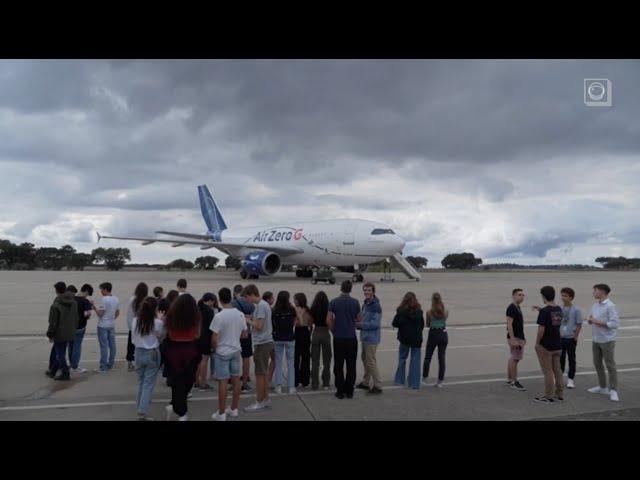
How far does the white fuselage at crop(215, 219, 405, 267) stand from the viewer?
3009cm

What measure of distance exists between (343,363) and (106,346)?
170 inches

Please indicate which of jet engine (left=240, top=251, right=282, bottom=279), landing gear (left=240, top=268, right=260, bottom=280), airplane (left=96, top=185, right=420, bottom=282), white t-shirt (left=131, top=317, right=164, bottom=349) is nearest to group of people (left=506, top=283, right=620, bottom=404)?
white t-shirt (left=131, top=317, right=164, bottom=349)

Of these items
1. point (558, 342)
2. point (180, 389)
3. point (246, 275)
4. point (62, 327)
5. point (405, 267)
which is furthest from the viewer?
point (405, 267)

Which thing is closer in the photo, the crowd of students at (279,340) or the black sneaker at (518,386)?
the crowd of students at (279,340)

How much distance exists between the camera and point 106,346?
8.38 meters

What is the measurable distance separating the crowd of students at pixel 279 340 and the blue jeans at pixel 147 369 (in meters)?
0.01

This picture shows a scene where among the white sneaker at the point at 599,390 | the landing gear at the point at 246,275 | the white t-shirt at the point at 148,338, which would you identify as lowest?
the white sneaker at the point at 599,390

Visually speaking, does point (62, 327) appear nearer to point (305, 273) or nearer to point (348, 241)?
point (348, 241)

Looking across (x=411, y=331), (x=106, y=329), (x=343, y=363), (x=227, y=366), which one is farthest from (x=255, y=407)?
(x=106, y=329)

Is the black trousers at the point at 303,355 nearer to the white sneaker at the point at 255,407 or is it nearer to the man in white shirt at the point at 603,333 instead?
the white sneaker at the point at 255,407

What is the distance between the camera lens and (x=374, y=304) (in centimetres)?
738

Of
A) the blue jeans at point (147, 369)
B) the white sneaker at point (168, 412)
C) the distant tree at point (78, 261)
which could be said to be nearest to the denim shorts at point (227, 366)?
the white sneaker at point (168, 412)

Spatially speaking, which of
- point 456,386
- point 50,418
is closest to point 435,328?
point 456,386

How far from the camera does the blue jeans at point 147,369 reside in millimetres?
5871
